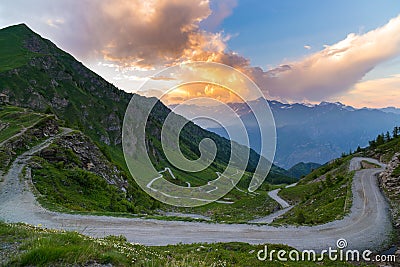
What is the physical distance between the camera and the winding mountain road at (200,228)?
20297 mm

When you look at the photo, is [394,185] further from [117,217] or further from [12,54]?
[12,54]

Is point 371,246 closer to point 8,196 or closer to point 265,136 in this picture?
point 265,136

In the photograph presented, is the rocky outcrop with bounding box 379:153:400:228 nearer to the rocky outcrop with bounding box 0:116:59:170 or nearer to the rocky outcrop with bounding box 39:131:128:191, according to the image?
the rocky outcrop with bounding box 39:131:128:191

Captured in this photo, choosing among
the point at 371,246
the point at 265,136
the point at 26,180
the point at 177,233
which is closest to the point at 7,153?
the point at 26,180

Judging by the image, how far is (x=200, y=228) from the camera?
23.7 m

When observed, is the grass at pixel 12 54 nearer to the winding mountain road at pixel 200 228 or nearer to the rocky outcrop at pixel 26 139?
the rocky outcrop at pixel 26 139

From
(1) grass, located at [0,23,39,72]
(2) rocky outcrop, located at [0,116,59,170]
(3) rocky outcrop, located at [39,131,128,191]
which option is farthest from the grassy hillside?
(2) rocky outcrop, located at [0,116,59,170]

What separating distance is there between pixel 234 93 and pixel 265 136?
3.37 metres

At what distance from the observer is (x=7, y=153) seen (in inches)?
1555

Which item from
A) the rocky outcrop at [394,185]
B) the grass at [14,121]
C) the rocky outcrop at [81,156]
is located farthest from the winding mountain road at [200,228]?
the grass at [14,121]

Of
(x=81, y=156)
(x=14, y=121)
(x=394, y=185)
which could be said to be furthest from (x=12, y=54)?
(x=394, y=185)

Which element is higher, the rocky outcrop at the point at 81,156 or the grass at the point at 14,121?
the grass at the point at 14,121

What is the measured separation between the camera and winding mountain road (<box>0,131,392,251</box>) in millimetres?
20297

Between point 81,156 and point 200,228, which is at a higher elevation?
point 81,156
